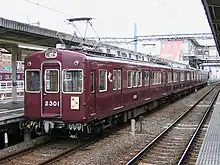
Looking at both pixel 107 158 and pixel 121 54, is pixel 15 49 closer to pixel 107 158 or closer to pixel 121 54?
pixel 121 54

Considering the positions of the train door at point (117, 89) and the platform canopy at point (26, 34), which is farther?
the train door at point (117, 89)

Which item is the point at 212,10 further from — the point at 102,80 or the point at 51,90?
the point at 51,90

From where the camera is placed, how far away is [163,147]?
→ 10.8 metres

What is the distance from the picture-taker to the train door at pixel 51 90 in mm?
10586

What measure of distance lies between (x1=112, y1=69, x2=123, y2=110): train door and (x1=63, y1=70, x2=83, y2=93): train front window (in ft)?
7.36

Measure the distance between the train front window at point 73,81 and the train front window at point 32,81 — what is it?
989 mm

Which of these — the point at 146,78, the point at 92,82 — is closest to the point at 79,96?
the point at 92,82

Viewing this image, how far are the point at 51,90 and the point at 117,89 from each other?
2.90 metres

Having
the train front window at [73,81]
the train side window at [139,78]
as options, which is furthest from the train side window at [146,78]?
the train front window at [73,81]

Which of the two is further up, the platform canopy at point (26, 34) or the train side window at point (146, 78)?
the platform canopy at point (26, 34)

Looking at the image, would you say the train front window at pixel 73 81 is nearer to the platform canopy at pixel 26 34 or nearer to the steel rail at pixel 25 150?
the steel rail at pixel 25 150

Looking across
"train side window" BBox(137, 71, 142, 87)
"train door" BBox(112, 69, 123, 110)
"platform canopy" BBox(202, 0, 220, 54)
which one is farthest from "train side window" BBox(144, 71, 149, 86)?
"platform canopy" BBox(202, 0, 220, 54)

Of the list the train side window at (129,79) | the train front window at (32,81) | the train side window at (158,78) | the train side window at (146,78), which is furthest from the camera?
the train side window at (158,78)

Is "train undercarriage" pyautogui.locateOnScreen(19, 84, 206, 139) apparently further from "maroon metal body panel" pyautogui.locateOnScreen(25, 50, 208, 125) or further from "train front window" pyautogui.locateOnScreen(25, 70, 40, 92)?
"train front window" pyautogui.locateOnScreen(25, 70, 40, 92)
